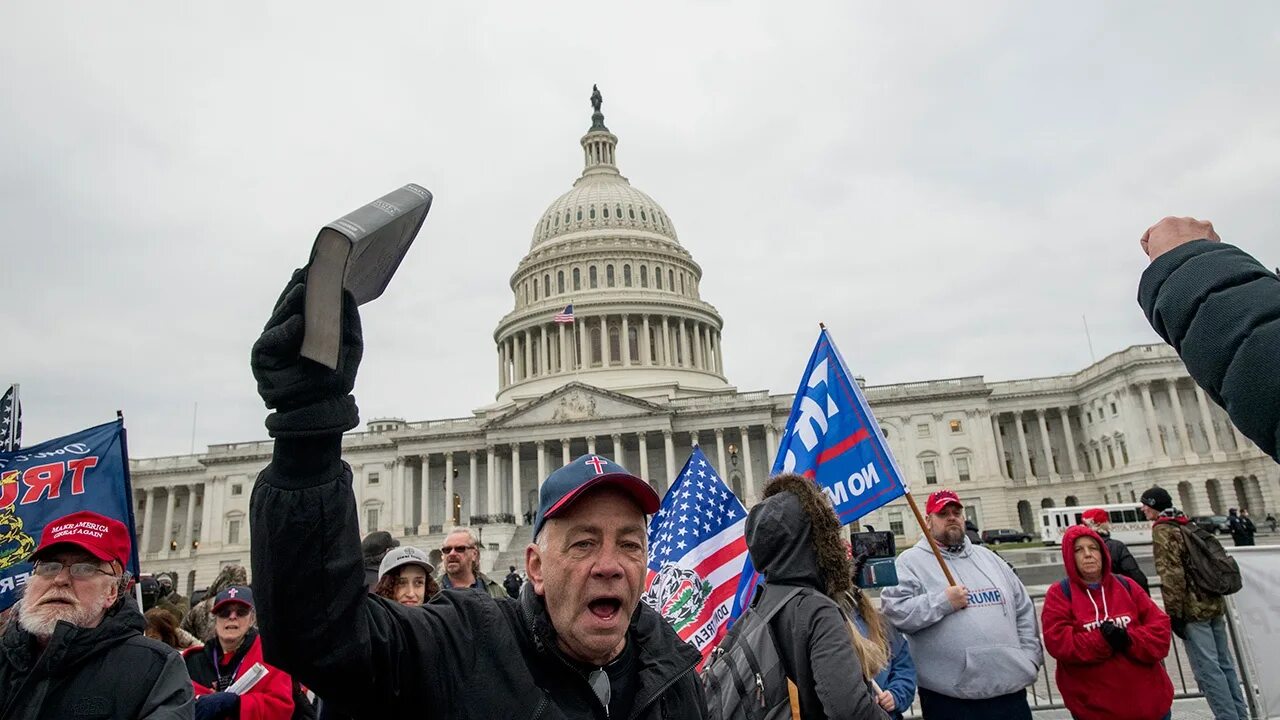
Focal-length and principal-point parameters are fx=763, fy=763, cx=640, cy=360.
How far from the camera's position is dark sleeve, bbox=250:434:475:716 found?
5.86ft

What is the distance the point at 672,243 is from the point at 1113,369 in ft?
146

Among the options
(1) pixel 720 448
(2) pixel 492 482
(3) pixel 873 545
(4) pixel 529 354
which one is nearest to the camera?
(3) pixel 873 545

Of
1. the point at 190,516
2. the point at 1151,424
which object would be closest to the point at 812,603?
the point at 1151,424

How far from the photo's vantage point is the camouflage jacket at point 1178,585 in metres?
8.17

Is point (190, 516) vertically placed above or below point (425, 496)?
above

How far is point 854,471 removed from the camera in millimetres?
7012

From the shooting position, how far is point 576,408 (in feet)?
208

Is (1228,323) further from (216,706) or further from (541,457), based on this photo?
(541,457)

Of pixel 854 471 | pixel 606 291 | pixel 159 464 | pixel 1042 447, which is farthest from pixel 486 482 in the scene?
pixel 854 471

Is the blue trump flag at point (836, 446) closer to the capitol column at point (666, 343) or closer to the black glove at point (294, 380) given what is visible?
the black glove at point (294, 380)

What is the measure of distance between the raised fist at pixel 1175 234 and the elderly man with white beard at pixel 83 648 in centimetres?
470

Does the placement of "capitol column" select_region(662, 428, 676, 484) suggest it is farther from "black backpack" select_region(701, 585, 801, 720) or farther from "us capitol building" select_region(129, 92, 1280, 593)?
"black backpack" select_region(701, 585, 801, 720)

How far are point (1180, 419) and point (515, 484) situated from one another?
5248cm

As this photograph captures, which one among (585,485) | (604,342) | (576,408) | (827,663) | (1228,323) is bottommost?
(827,663)
